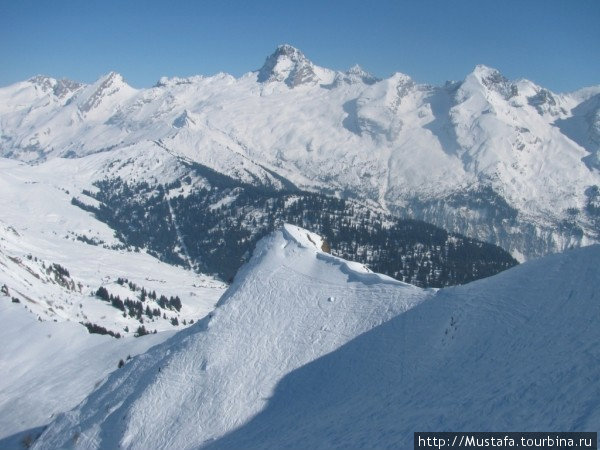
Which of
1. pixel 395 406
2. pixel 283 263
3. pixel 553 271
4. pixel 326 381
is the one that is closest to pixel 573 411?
pixel 395 406

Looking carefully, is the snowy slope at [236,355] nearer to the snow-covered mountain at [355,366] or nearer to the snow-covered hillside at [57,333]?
the snow-covered mountain at [355,366]

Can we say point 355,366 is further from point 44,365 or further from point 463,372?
point 44,365

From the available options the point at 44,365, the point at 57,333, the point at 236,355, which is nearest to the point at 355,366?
the point at 236,355

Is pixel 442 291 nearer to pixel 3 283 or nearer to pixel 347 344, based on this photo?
pixel 347 344

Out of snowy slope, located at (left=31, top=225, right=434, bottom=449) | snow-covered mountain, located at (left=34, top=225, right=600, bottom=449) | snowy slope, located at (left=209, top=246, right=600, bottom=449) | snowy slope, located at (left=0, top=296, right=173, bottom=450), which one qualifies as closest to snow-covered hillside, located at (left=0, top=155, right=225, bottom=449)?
snowy slope, located at (left=0, top=296, right=173, bottom=450)

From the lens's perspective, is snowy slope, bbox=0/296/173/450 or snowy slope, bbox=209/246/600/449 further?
snowy slope, bbox=0/296/173/450

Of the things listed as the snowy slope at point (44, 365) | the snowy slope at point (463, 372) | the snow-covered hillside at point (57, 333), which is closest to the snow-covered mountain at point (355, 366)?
the snowy slope at point (463, 372)

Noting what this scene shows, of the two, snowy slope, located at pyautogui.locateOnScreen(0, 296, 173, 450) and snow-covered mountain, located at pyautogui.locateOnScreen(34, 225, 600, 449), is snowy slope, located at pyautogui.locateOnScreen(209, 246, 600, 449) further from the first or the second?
snowy slope, located at pyautogui.locateOnScreen(0, 296, 173, 450)
